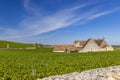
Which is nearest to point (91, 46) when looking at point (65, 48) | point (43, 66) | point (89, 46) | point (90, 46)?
point (90, 46)

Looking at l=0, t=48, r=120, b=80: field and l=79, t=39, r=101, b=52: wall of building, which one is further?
l=79, t=39, r=101, b=52: wall of building

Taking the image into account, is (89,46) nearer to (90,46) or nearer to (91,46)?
(90,46)

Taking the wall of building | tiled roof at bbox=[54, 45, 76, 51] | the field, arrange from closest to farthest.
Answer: the field
the wall of building
tiled roof at bbox=[54, 45, 76, 51]

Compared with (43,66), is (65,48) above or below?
above

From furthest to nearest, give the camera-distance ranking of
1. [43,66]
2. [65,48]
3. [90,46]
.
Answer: [65,48] → [90,46] → [43,66]

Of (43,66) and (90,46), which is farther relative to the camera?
(90,46)

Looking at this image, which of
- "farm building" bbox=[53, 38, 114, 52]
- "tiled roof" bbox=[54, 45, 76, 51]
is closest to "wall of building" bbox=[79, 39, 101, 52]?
"farm building" bbox=[53, 38, 114, 52]

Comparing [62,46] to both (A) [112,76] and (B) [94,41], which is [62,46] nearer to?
(B) [94,41]

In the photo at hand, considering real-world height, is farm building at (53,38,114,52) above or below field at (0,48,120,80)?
above

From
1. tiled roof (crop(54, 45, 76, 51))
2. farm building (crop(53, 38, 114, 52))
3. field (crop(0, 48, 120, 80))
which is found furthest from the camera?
tiled roof (crop(54, 45, 76, 51))

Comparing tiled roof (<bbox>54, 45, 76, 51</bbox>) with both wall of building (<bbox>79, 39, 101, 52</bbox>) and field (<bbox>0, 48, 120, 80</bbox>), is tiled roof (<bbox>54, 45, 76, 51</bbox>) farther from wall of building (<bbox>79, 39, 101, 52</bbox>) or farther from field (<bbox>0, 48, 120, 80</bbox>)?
field (<bbox>0, 48, 120, 80</bbox>)

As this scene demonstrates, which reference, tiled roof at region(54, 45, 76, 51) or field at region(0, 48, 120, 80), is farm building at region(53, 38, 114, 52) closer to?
tiled roof at region(54, 45, 76, 51)

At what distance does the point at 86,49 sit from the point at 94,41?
4732 mm

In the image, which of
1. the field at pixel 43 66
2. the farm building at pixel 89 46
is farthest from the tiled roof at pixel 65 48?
the field at pixel 43 66
